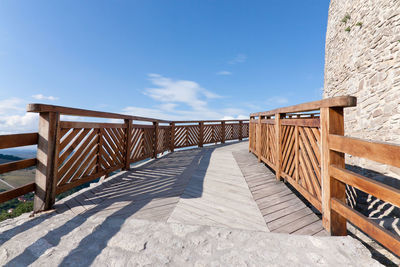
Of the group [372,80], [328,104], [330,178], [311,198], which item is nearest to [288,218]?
[311,198]

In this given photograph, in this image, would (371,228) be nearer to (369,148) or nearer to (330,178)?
(330,178)

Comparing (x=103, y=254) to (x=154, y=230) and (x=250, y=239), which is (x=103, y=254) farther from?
(x=250, y=239)

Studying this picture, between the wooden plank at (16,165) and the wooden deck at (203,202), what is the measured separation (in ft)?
2.13

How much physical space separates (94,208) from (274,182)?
291 centimetres

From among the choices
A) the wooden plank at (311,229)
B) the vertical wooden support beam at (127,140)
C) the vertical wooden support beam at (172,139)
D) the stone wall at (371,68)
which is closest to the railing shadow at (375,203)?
the stone wall at (371,68)

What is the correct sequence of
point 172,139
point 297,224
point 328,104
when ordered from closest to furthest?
point 328,104 < point 297,224 < point 172,139

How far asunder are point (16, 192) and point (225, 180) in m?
2.95

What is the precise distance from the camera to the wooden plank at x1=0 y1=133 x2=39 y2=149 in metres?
1.89

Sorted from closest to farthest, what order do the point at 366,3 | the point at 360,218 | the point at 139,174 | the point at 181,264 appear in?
the point at 181,264 < the point at 360,218 < the point at 139,174 < the point at 366,3

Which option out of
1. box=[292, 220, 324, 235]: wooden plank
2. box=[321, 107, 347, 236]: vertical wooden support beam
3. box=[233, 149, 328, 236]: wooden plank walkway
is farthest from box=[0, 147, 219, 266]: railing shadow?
box=[321, 107, 347, 236]: vertical wooden support beam

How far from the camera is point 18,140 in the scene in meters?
2.00

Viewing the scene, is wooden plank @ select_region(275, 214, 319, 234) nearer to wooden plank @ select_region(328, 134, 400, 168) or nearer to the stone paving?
the stone paving

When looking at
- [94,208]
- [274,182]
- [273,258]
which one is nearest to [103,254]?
[94,208]

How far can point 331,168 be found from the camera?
5.79ft
